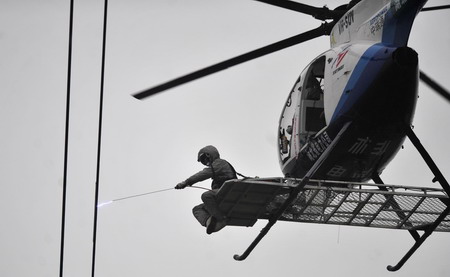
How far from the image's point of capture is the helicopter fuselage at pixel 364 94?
1293cm

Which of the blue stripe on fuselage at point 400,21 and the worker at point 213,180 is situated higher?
the blue stripe on fuselage at point 400,21

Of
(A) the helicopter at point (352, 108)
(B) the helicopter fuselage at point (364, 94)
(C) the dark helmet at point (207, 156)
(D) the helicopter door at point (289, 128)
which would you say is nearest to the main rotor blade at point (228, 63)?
(A) the helicopter at point (352, 108)

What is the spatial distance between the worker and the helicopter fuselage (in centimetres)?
161

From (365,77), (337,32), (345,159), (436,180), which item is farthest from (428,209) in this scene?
(337,32)

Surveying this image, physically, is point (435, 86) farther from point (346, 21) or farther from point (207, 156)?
point (207, 156)

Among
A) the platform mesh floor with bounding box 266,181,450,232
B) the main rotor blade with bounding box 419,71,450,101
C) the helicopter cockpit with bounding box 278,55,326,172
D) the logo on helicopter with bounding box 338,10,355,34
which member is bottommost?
the platform mesh floor with bounding box 266,181,450,232

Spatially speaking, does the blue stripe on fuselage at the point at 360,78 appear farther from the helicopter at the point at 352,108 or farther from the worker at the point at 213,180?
the worker at the point at 213,180

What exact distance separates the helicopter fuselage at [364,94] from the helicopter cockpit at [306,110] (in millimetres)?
26

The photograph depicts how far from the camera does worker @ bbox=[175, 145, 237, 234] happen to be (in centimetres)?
1455

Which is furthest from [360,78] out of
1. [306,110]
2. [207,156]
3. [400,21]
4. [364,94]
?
[207,156]

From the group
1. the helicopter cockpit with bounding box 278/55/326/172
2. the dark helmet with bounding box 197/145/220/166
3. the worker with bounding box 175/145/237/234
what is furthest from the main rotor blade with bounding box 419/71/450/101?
the dark helmet with bounding box 197/145/220/166

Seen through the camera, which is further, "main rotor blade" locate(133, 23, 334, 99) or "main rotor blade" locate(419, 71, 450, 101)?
"main rotor blade" locate(419, 71, 450, 101)

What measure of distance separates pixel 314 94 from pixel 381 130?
8.39ft

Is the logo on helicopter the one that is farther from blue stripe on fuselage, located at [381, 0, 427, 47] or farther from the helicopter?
blue stripe on fuselage, located at [381, 0, 427, 47]
